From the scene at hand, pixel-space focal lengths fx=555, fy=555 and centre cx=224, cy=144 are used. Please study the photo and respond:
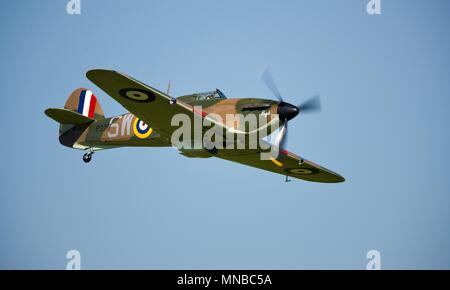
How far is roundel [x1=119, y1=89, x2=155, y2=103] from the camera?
12688mm

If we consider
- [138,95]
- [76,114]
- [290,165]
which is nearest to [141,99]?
[138,95]

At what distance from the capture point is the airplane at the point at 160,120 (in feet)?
42.3

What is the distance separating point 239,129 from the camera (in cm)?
1373

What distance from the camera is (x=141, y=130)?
15406 mm

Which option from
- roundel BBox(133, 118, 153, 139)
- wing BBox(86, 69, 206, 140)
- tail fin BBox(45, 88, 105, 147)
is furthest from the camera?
tail fin BBox(45, 88, 105, 147)

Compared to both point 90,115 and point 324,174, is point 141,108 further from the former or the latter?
point 324,174

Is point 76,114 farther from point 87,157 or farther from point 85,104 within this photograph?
point 85,104

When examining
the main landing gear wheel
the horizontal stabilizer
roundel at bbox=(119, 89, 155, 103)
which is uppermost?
the horizontal stabilizer

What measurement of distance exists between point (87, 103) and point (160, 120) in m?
5.81

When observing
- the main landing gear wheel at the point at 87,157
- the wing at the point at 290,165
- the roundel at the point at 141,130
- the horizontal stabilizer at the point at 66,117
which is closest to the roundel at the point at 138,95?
the roundel at the point at 141,130

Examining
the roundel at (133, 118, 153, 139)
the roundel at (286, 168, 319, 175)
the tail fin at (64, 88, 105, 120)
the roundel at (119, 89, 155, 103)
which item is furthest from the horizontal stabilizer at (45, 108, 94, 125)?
the roundel at (286, 168, 319, 175)

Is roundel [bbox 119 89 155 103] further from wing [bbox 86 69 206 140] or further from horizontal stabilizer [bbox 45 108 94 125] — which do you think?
horizontal stabilizer [bbox 45 108 94 125]
